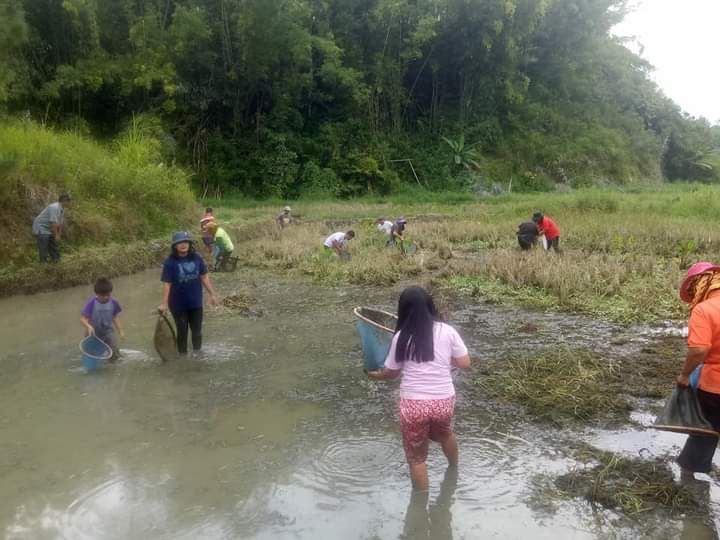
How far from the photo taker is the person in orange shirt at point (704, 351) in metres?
3.61

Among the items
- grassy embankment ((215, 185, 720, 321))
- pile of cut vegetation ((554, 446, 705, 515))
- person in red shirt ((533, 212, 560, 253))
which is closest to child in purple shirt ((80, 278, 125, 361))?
pile of cut vegetation ((554, 446, 705, 515))

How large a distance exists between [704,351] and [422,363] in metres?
1.63

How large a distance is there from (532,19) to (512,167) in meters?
7.18

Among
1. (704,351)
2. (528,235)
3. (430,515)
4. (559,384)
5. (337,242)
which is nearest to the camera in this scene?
(704,351)

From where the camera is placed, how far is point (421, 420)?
12.3 ft

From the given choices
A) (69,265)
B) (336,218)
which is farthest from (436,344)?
(336,218)

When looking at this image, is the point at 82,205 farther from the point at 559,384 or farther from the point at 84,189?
the point at 559,384

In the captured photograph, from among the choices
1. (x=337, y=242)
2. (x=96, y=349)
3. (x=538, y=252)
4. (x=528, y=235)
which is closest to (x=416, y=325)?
(x=96, y=349)

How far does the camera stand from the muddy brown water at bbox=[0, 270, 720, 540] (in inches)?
152

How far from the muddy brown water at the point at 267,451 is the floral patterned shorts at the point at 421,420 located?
0.49 m

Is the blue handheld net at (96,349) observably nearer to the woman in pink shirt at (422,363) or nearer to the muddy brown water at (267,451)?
the muddy brown water at (267,451)

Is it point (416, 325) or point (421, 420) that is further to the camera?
point (421, 420)

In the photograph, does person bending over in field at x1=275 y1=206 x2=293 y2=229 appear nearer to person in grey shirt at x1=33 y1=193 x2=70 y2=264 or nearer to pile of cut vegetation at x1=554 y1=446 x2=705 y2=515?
person in grey shirt at x1=33 y1=193 x2=70 y2=264

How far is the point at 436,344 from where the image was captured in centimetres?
373
